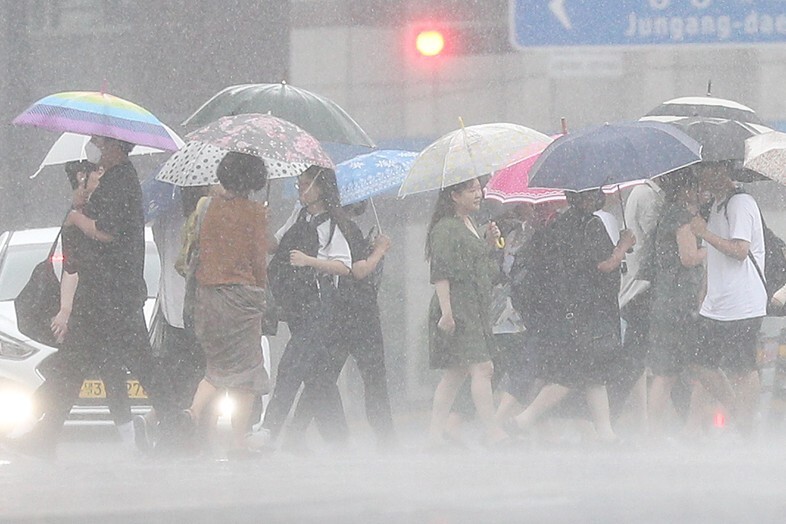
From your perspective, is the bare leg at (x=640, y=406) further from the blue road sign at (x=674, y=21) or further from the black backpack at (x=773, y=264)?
the blue road sign at (x=674, y=21)

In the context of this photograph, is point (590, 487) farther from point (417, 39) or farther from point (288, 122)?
point (417, 39)

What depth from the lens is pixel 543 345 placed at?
879 centimetres

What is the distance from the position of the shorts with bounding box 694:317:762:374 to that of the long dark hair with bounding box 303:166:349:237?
1833 mm

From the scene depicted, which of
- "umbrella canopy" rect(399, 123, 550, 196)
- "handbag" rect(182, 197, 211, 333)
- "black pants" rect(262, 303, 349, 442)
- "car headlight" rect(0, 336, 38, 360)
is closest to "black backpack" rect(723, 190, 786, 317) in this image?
"umbrella canopy" rect(399, 123, 550, 196)

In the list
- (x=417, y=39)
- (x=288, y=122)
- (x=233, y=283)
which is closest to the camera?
(x=233, y=283)

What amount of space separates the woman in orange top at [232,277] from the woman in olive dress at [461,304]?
1.23 metres

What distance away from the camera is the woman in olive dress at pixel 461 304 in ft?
28.5

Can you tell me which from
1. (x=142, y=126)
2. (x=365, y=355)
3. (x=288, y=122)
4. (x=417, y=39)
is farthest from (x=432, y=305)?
(x=417, y=39)

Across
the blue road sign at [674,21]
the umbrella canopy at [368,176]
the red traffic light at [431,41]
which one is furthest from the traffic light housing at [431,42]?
the umbrella canopy at [368,176]

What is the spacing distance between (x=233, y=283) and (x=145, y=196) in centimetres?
109

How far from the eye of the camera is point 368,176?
29.9ft

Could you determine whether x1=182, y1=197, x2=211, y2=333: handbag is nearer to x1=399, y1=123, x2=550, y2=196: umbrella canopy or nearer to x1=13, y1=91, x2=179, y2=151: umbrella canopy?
x1=13, y1=91, x2=179, y2=151: umbrella canopy

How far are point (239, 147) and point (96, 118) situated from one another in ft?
2.26

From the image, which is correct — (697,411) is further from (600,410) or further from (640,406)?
(600,410)
